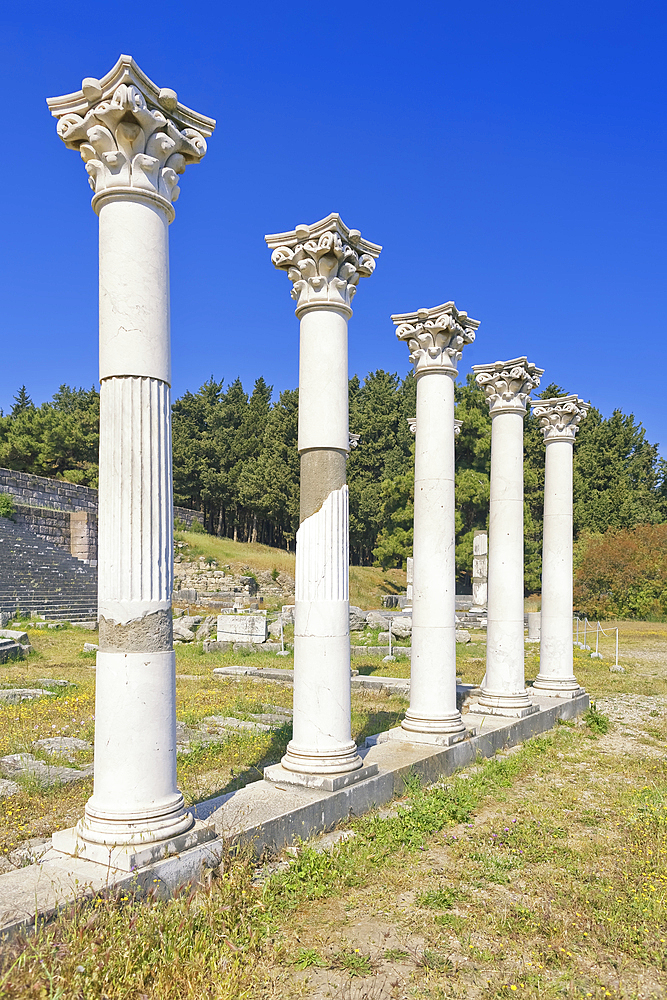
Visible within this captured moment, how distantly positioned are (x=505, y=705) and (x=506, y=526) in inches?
134

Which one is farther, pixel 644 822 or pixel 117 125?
pixel 644 822

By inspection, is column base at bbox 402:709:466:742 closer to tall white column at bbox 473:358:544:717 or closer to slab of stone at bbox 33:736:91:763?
tall white column at bbox 473:358:544:717

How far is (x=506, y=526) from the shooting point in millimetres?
14633

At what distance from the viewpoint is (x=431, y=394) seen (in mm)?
12117

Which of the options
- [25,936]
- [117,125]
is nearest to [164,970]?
[25,936]

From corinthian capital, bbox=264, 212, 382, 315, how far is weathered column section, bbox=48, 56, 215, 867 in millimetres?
2642

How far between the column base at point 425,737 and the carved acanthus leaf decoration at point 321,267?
6.40 metres

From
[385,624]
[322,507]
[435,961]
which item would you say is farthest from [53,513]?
[435,961]

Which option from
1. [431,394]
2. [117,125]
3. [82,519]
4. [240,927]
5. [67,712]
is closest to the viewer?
[240,927]

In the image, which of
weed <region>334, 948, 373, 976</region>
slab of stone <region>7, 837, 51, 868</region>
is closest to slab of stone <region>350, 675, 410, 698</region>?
slab of stone <region>7, 837, 51, 868</region>

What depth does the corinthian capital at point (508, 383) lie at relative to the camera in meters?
14.6

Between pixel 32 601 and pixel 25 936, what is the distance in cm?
3129

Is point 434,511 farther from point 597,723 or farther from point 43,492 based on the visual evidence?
point 43,492

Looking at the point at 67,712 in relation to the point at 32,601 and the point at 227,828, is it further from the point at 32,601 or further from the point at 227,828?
the point at 32,601
